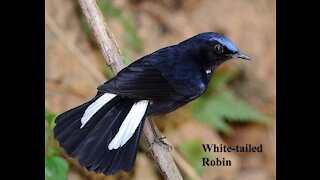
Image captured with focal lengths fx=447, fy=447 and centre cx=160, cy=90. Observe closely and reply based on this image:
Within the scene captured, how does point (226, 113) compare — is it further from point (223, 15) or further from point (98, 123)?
point (98, 123)

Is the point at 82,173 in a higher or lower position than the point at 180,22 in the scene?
lower

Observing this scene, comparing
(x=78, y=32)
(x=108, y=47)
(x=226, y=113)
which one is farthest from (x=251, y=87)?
(x=108, y=47)

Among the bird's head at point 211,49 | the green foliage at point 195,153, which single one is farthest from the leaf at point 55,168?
the green foliage at point 195,153

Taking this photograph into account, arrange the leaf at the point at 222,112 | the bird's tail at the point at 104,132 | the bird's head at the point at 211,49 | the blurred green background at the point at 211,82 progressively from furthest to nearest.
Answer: the leaf at the point at 222,112
the blurred green background at the point at 211,82
the bird's head at the point at 211,49
the bird's tail at the point at 104,132

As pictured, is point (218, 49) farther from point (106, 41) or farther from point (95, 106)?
point (95, 106)

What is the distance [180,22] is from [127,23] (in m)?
0.93

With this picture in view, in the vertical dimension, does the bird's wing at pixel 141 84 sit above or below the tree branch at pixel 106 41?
below

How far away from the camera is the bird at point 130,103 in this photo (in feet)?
8.82

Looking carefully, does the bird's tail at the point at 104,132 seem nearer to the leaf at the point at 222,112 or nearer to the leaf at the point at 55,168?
the leaf at the point at 55,168

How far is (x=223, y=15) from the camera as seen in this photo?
230 inches

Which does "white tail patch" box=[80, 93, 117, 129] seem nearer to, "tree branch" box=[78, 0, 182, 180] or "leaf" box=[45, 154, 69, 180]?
"tree branch" box=[78, 0, 182, 180]

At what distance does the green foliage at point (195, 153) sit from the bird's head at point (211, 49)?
1.46 metres

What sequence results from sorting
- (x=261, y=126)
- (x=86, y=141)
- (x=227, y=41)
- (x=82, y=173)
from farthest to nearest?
(x=261, y=126) → (x=82, y=173) → (x=227, y=41) → (x=86, y=141)

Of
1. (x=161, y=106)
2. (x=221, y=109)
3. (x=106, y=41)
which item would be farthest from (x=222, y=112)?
(x=106, y=41)
